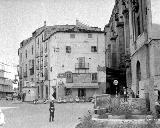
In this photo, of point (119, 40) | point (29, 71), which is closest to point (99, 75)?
point (119, 40)

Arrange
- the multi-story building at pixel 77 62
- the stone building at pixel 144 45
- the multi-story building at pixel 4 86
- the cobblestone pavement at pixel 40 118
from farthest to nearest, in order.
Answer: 1. the multi-story building at pixel 4 86
2. the multi-story building at pixel 77 62
3. the stone building at pixel 144 45
4. the cobblestone pavement at pixel 40 118

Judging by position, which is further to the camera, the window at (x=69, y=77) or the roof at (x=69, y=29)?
the roof at (x=69, y=29)

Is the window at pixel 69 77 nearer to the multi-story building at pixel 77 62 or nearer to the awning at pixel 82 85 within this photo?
the multi-story building at pixel 77 62

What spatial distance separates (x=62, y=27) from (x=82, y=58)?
1043 centimetres

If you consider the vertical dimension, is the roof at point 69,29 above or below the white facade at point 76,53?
above

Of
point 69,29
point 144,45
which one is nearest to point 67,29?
point 69,29

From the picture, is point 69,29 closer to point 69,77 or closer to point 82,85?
point 69,77

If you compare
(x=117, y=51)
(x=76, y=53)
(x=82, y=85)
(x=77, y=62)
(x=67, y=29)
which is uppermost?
(x=67, y=29)

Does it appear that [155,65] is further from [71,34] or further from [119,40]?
[71,34]

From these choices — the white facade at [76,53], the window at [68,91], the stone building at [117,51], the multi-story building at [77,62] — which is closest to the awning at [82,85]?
the multi-story building at [77,62]

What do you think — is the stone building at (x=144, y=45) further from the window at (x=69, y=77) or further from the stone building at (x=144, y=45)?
the window at (x=69, y=77)

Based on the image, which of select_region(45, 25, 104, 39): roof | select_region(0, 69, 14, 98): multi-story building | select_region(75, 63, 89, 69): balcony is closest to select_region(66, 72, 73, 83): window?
select_region(75, 63, 89, 69): balcony

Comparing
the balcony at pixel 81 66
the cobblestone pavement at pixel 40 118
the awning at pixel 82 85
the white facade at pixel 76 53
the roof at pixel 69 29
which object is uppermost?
the roof at pixel 69 29

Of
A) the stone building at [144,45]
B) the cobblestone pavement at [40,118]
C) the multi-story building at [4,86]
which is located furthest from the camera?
the multi-story building at [4,86]
